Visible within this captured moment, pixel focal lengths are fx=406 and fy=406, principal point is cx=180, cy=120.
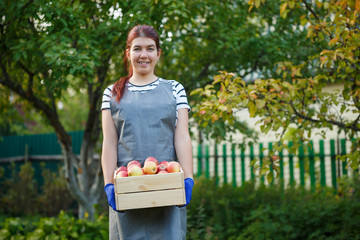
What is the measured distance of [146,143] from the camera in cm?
226

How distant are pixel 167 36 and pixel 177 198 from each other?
263 centimetres

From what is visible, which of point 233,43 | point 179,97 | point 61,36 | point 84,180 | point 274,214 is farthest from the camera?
point 84,180

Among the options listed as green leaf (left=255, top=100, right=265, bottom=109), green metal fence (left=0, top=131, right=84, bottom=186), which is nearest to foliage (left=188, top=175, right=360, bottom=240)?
green leaf (left=255, top=100, right=265, bottom=109)

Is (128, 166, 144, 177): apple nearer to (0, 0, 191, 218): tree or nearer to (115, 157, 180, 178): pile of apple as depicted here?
(115, 157, 180, 178): pile of apple

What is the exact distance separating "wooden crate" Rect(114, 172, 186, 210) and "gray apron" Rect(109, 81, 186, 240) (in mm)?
222

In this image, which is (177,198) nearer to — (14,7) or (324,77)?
(324,77)

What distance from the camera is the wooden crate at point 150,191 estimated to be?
1988mm

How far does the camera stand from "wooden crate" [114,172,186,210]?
1.99m

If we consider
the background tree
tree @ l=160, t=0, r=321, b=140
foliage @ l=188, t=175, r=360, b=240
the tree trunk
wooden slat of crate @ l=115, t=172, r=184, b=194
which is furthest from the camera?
the tree trunk

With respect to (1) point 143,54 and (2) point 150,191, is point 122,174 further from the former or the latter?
(1) point 143,54

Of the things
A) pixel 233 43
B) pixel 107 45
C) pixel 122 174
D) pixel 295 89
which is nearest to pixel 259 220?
pixel 295 89

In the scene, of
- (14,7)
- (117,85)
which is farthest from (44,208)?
(117,85)

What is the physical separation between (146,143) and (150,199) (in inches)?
14.7

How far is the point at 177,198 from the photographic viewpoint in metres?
2.00
